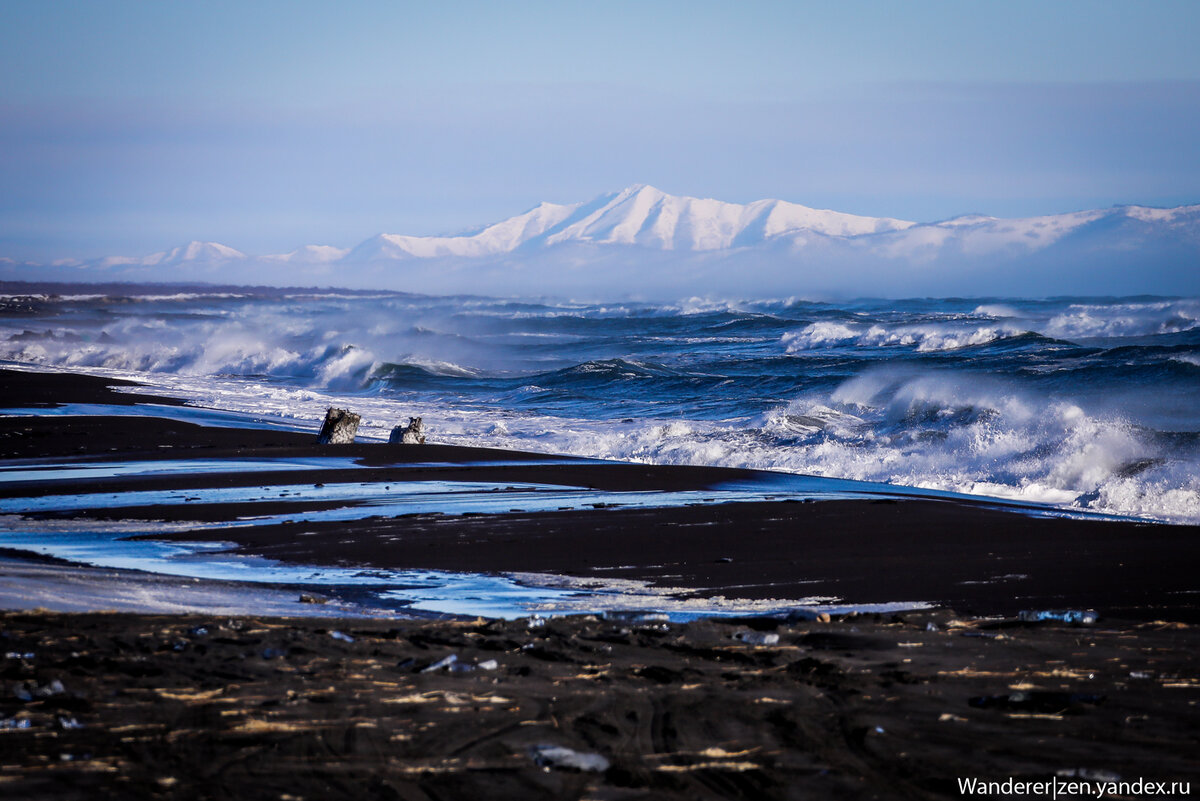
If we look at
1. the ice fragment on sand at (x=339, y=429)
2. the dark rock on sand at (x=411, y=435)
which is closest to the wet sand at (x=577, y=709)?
the ice fragment on sand at (x=339, y=429)

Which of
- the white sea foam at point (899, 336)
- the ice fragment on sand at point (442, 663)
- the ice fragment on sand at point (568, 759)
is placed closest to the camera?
the ice fragment on sand at point (568, 759)

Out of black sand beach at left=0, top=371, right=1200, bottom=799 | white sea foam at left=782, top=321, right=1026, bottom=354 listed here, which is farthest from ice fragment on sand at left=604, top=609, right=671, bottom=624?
white sea foam at left=782, top=321, right=1026, bottom=354

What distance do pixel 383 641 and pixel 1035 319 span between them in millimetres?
49788

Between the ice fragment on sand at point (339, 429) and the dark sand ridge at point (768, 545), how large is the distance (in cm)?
244

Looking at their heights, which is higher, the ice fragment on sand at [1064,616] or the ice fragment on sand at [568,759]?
the ice fragment on sand at [568,759]

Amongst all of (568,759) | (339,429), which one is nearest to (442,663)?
(568,759)

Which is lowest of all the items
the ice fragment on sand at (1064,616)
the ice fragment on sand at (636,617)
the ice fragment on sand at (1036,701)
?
the ice fragment on sand at (636,617)

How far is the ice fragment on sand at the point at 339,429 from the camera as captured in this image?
14.7m

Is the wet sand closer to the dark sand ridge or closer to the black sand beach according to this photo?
the black sand beach

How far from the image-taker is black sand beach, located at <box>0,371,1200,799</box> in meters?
3.33

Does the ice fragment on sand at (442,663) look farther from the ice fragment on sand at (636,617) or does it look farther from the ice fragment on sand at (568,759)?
the ice fragment on sand at (636,617)

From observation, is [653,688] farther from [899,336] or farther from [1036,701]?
[899,336]

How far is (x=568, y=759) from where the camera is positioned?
3453mm

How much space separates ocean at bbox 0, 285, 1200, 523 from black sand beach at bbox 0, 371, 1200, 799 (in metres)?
5.18
